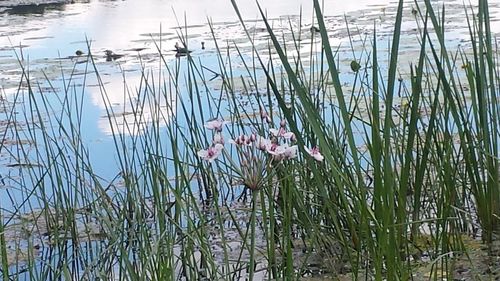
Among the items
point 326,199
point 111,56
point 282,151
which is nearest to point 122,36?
point 111,56

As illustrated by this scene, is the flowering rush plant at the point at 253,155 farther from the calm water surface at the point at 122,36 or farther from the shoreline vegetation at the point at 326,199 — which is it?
the calm water surface at the point at 122,36

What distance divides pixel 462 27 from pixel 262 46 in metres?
1.73

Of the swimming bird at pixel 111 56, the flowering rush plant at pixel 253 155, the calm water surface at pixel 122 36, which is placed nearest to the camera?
the flowering rush plant at pixel 253 155

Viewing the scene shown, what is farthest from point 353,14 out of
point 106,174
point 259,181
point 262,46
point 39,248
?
point 259,181

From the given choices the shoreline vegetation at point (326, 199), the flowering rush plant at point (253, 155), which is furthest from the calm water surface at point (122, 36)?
the flowering rush plant at point (253, 155)

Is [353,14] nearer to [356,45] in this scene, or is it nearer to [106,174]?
[356,45]

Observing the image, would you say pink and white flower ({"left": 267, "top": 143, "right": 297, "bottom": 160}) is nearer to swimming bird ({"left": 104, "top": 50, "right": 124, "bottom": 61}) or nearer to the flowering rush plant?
the flowering rush plant

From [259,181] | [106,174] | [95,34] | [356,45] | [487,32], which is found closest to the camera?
[259,181]

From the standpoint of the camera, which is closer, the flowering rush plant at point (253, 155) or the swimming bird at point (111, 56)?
the flowering rush plant at point (253, 155)

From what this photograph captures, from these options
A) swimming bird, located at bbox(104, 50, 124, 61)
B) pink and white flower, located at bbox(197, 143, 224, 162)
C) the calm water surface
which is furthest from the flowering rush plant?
swimming bird, located at bbox(104, 50, 124, 61)

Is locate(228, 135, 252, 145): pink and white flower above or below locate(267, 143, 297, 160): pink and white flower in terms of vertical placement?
above

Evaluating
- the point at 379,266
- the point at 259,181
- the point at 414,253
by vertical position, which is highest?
the point at 259,181

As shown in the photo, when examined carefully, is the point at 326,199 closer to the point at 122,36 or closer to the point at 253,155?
the point at 253,155

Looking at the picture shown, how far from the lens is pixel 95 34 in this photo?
782 centimetres
